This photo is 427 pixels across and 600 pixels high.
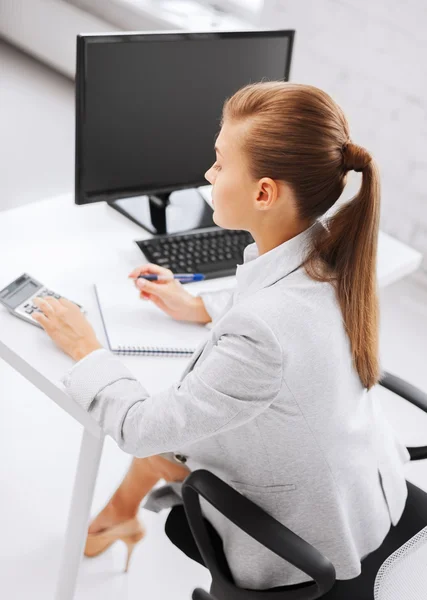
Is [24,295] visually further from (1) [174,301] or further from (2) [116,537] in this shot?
(2) [116,537]

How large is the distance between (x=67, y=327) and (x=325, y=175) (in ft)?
1.80

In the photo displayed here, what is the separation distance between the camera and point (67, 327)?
4.57 feet

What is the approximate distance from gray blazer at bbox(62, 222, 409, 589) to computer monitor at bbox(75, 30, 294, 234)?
0.61m

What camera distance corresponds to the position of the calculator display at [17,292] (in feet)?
4.81

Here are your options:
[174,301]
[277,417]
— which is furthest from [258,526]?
[174,301]

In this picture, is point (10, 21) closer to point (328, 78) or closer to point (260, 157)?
point (328, 78)

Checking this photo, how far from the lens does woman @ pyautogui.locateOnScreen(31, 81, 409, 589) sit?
1125 mm

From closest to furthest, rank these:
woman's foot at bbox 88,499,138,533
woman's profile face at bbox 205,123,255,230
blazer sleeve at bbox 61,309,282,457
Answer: blazer sleeve at bbox 61,309,282,457 → woman's profile face at bbox 205,123,255,230 → woman's foot at bbox 88,499,138,533

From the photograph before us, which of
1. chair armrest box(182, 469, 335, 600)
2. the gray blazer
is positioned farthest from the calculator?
chair armrest box(182, 469, 335, 600)

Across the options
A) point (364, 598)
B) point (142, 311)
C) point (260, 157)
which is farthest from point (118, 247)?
point (364, 598)

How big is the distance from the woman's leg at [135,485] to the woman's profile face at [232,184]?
20.6 inches

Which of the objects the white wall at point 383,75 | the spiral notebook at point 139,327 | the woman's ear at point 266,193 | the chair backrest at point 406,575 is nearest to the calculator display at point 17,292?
the spiral notebook at point 139,327

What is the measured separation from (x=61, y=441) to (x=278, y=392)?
117 cm

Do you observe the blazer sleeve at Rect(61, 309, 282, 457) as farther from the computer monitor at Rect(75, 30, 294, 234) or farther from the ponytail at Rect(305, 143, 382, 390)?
the computer monitor at Rect(75, 30, 294, 234)
